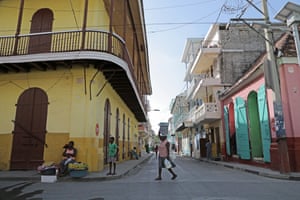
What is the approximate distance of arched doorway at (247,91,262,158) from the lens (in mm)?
13883

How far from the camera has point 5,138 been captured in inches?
448

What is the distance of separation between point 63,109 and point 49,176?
3.50 meters

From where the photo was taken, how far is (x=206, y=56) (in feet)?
68.3

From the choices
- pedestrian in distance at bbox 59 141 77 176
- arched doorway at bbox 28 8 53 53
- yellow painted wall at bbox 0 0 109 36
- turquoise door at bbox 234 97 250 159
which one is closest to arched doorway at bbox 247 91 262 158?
turquoise door at bbox 234 97 250 159

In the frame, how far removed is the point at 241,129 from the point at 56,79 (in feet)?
37.5

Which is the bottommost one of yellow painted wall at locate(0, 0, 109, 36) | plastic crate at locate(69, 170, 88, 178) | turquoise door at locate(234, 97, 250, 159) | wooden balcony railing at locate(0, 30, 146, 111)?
plastic crate at locate(69, 170, 88, 178)

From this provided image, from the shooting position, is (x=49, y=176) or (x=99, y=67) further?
(x=99, y=67)

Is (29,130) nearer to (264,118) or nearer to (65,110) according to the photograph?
(65,110)

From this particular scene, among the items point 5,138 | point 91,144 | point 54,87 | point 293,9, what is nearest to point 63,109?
point 54,87

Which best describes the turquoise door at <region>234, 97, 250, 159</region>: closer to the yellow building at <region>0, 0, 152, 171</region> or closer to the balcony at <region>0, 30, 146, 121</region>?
the balcony at <region>0, 30, 146, 121</region>

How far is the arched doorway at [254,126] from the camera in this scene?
13.9 meters

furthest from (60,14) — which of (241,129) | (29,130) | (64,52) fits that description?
(241,129)

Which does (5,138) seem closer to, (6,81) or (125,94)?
(6,81)

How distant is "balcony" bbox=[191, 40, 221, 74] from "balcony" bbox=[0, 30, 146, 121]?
1023 cm
